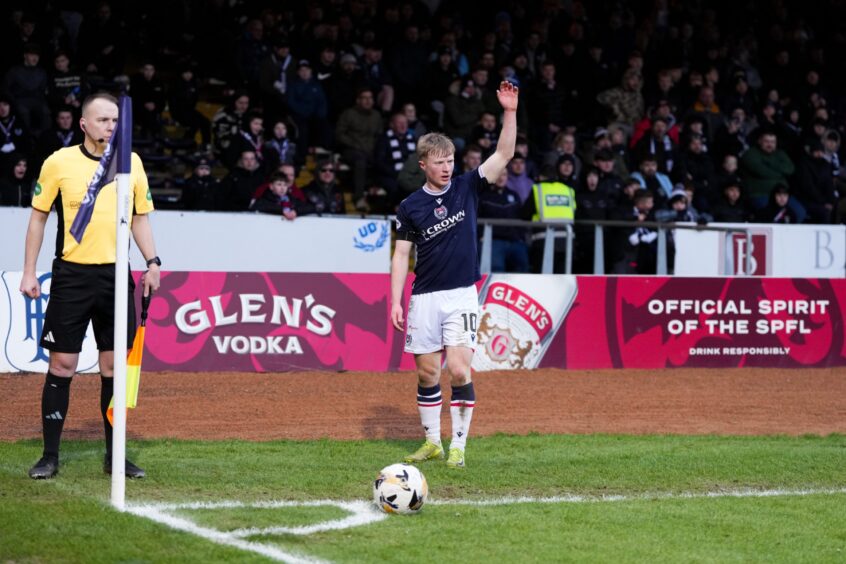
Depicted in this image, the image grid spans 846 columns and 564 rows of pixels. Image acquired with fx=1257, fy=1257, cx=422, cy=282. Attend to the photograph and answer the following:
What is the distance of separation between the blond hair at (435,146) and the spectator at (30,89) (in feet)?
33.9

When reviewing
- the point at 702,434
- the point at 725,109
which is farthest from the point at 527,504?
the point at 725,109

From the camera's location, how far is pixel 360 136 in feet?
63.3

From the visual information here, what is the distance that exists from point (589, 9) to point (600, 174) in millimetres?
7447

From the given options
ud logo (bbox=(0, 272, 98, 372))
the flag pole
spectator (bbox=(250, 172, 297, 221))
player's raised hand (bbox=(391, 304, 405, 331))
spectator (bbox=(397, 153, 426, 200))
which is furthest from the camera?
spectator (bbox=(397, 153, 426, 200))

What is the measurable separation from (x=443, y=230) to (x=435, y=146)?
589mm

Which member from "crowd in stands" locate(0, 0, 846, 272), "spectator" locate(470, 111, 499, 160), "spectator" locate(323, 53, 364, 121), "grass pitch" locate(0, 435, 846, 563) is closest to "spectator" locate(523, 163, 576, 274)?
"crowd in stands" locate(0, 0, 846, 272)

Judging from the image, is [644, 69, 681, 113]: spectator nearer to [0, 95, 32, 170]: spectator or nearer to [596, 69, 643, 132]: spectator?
[596, 69, 643, 132]: spectator

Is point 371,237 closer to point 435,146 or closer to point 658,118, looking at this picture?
point 658,118

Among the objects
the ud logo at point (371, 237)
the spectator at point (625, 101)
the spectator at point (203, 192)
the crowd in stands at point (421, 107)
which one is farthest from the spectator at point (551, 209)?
the spectator at point (625, 101)

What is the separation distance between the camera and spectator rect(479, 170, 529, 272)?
A: 1748 cm

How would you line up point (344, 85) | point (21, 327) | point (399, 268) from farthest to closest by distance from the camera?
point (344, 85) → point (21, 327) → point (399, 268)

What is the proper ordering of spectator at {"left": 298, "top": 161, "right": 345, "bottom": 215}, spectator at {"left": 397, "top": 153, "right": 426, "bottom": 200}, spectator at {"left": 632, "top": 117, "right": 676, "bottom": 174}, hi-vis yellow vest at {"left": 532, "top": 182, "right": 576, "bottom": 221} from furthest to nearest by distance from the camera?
spectator at {"left": 632, "top": 117, "right": 676, "bottom": 174}
spectator at {"left": 397, "top": 153, "right": 426, "bottom": 200}
spectator at {"left": 298, "top": 161, "right": 345, "bottom": 215}
hi-vis yellow vest at {"left": 532, "top": 182, "right": 576, "bottom": 221}

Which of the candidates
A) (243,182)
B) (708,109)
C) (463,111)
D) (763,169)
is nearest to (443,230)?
(243,182)

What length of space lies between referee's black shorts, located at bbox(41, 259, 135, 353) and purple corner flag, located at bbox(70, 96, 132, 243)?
21 cm
